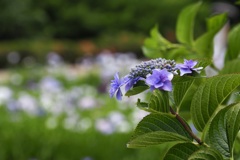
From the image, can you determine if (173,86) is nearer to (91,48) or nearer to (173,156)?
(173,156)

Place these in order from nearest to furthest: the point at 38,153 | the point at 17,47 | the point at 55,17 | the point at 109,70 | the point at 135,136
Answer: the point at 135,136 < the point at 38,153 < the point at 109,70 < the point at 17,47 < the point at 55,17

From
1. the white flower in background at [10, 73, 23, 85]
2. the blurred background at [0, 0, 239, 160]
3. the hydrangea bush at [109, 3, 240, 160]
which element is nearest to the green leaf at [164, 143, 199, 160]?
the hydrangea bush at [109, 3, 240, 160]

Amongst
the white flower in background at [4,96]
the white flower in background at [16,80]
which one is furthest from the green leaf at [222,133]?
the white flower in background at [16,80]

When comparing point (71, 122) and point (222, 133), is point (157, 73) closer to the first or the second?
point (222, 133)

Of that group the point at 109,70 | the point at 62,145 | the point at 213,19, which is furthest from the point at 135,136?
the point at 109,70

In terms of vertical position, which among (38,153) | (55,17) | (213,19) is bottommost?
(213,19)

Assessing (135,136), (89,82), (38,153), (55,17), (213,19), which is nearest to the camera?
(135,136)

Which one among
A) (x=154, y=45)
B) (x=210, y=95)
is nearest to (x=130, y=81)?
(x=210, y=95)
